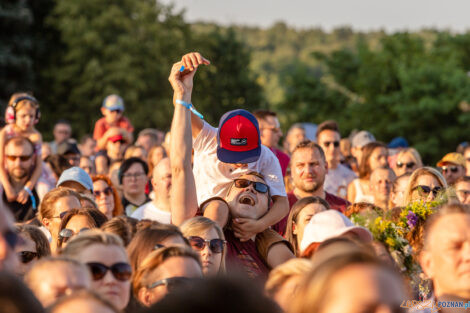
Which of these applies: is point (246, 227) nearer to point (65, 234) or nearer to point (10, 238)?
point (65, 234)

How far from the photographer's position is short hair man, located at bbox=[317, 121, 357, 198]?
31.7ft

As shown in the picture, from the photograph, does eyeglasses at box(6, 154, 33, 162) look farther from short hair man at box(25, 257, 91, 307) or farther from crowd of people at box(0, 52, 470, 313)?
short hair man at box(25, 257, 91, 307)

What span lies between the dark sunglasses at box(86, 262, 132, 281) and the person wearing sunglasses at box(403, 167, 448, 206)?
334cm

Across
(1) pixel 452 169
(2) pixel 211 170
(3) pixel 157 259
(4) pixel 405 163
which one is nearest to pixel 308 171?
(2) pixel 211 170

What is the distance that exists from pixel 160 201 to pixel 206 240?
335 centimetres

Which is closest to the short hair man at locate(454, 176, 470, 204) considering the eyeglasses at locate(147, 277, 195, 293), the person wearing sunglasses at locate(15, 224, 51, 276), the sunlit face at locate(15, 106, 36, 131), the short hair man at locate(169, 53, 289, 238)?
the short hair man at locate(169, 53, 289, 238)

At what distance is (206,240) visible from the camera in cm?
470

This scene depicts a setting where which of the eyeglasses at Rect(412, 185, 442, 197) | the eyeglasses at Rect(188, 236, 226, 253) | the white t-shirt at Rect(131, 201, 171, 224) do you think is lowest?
the white t-shirt at Rect(131, 201, 171, 224)

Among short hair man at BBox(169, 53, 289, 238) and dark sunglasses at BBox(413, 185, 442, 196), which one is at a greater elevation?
short hair man at BBox(169, 53, 289, 238)

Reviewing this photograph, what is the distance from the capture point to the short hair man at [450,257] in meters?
3.54

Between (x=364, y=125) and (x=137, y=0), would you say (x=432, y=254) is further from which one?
(x=137, y=0)

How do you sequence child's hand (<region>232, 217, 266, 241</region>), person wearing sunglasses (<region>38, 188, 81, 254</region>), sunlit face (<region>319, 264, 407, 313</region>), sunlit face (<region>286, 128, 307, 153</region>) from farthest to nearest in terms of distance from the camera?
1. sunlit face (<region>286, 128, 307, 153</region>)
2. person wearing sunglasses (<region>38, 188, 81, 254</region>)
3. child's hand (<region>232, 217, 266, 241</region>)
4. sunlit face (<region>319, 264, 407, 313</region>)

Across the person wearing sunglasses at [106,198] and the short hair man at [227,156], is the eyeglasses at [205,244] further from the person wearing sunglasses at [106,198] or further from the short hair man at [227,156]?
the person wearing sunglasses at [106,198]

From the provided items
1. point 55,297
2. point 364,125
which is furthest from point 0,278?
point 364,125
